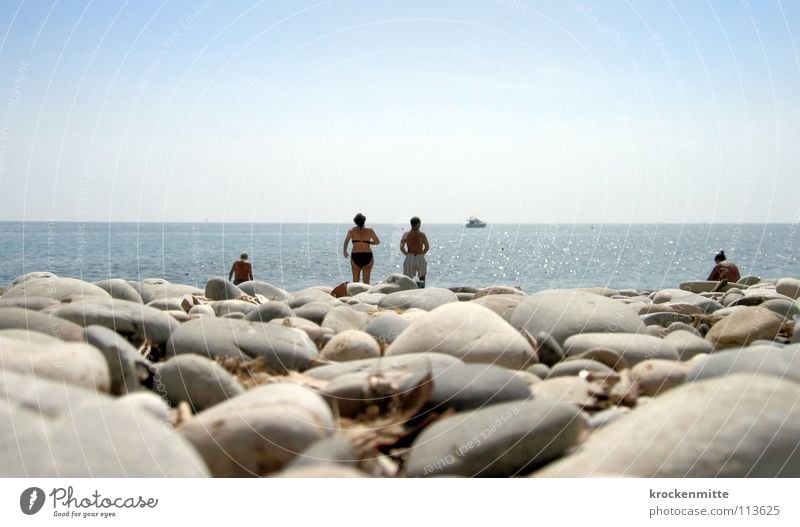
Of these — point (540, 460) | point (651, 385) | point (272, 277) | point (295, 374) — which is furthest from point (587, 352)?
point (272, 277)

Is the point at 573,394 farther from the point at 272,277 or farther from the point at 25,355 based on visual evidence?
the point at 272,277

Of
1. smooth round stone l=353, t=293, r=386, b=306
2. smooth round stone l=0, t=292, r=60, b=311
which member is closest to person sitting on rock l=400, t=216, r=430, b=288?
smooth round stone l=353, t=293, r=386, b=306

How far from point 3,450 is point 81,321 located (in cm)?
190

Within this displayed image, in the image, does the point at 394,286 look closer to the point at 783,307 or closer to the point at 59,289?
the point at 59,289

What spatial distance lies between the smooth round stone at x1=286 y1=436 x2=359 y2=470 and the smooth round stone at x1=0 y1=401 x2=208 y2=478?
1.36 feet

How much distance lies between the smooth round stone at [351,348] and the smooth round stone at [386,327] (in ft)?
1.91

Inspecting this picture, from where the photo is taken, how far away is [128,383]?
13.3ft

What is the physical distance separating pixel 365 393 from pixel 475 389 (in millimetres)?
590

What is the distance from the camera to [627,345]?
4.73 meters

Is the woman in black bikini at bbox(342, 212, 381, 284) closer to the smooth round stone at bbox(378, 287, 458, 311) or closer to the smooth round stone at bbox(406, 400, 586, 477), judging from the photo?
the smooth round stone at bbox(378, 287, 458, 311)

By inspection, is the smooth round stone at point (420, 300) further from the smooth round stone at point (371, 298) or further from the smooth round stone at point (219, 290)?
the smooth round stone at point (219, 290)

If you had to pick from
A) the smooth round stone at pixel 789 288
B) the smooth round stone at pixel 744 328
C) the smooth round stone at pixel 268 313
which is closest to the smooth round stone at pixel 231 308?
the smooth round stone at pixel 268 313

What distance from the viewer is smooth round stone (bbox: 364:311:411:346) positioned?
5.78 m

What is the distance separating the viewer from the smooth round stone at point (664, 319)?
6.58 meters
